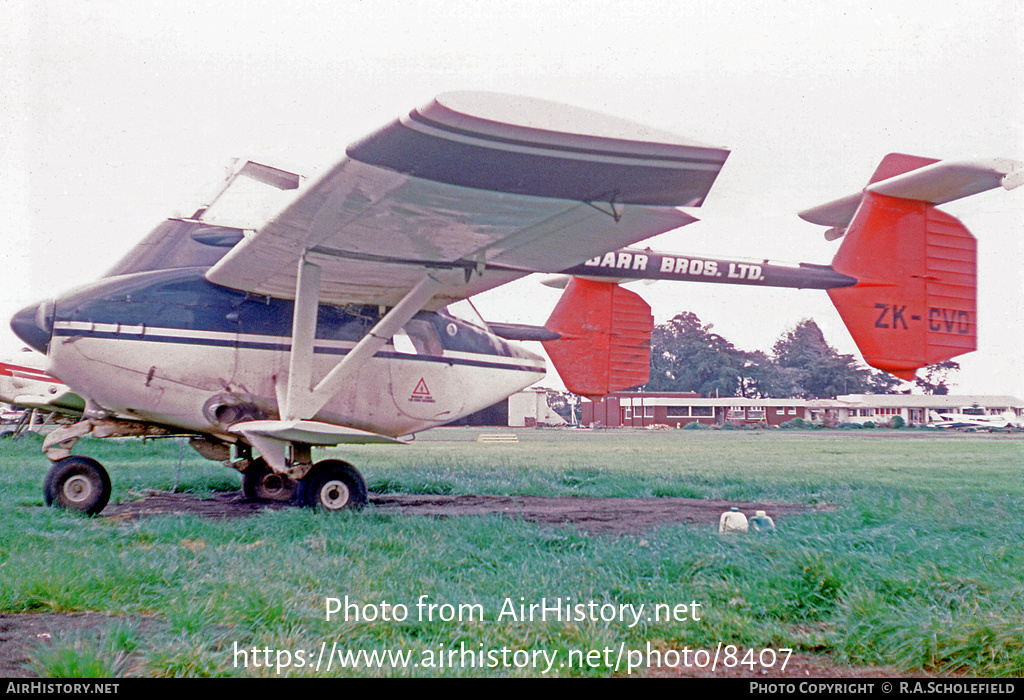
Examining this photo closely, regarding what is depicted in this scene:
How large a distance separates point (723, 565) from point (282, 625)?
6.97 feet

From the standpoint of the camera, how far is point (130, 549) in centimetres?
391

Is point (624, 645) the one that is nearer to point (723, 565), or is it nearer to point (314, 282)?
point (723, 565)

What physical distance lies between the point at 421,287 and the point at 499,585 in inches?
117

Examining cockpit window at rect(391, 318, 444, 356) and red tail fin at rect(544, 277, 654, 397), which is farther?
red tail fin at rect(544, 277, 654, 397)

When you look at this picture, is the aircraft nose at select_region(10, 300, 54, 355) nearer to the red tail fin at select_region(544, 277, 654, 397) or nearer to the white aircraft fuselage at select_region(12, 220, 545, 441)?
the white aircraft fuselage at select_region(12, 220, 545, 441)

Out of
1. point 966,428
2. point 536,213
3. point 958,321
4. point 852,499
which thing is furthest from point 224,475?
point 966,428

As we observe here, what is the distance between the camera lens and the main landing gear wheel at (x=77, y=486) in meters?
5.54

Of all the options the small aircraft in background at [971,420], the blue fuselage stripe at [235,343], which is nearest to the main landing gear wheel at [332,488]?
the blue fuselage stripe at [235,343]

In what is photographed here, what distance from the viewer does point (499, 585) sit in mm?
3090

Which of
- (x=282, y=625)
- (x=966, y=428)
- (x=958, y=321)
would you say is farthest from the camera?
(x=966, y=428)

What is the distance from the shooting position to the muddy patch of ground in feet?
18.1

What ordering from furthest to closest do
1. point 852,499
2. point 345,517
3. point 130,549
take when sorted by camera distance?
point 852,499 → point 345,517 → point 130,549

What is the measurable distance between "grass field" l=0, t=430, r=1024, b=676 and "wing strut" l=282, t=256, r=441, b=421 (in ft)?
2.92

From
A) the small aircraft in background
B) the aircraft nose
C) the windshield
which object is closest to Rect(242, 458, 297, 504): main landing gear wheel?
the aircraft nose
